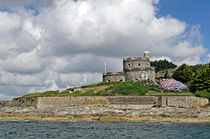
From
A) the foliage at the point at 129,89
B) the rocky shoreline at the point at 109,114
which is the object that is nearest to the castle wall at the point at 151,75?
the foliage at the point at 129,89

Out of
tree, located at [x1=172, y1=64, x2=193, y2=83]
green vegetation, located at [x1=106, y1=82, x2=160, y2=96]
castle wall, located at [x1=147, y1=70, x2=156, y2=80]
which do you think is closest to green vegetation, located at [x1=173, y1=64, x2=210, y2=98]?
tree, located at [x1=172, y1=64, x2=193, y2=83]

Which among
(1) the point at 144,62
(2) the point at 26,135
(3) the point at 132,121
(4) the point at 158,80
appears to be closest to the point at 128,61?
(1) the point at 144,62

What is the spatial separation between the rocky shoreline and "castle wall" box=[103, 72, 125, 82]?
55.1 ft

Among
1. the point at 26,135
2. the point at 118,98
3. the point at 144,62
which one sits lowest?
the point at 26,135

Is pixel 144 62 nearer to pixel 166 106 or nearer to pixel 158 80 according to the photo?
pixel 158 80

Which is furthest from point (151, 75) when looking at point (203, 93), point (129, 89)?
point (203, 93)

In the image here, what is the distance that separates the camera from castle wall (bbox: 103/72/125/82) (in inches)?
2297

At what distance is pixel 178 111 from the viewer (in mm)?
37438

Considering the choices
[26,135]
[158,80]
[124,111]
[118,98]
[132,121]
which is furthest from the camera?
[158,80]

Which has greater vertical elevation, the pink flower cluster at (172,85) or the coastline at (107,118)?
the pink flower cluster at (172,85)

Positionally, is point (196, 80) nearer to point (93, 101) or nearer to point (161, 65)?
point (93, 101)

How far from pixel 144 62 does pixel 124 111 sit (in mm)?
19251

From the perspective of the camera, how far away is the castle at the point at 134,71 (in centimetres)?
5631

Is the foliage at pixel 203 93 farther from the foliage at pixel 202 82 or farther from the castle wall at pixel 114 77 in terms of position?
the castle wall at pixel 114 77
